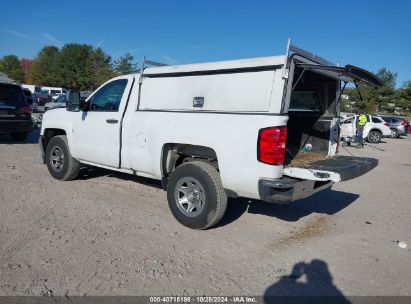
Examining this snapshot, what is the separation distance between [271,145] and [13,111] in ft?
32.9

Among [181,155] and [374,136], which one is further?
[374,136]

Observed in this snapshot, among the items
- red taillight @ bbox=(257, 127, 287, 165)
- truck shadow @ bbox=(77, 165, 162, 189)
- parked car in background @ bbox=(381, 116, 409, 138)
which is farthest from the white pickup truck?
parked car in background @ bbox=(381, 116, 409, 138)

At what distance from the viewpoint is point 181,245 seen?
4.55 m

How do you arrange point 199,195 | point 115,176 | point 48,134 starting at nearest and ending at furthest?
point 199,195 < point 48,134 < point 115,176

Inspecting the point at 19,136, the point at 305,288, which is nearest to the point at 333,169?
the point at 305,288

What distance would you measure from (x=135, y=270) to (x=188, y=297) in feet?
2.32

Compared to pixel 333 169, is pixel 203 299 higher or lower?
lower

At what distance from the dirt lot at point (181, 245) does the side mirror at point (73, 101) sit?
1.43 m

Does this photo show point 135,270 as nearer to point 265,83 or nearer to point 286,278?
point 286,278

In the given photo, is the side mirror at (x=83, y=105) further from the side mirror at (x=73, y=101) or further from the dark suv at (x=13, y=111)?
the dark suv at (x=13, y=111)

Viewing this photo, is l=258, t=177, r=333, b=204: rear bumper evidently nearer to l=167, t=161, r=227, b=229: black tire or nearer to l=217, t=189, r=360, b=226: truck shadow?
l=167, t=161, r=227, b=229: black tire

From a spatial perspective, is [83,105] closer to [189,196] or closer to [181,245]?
[189,196]

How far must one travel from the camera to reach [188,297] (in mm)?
3420

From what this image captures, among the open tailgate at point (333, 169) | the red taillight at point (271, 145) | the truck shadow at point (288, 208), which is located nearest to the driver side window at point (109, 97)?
the truck shadow at point (288, 208)
